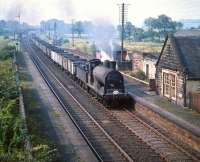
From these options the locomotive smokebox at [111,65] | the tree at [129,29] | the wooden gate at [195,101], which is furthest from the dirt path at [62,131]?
the tree at [129,29]

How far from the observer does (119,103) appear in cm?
2694

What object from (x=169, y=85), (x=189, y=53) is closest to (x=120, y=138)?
(x=169, y=85)

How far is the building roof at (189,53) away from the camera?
2586 centimetres

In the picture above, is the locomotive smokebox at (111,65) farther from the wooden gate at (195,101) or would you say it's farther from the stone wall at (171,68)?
the wooden gate at (195,101)

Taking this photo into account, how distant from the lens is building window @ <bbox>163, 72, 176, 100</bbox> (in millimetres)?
27658

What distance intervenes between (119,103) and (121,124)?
4.57m

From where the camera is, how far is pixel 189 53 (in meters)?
27.0

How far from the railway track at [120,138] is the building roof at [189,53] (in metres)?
5.10

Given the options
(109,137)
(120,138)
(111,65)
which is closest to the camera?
(109,137)

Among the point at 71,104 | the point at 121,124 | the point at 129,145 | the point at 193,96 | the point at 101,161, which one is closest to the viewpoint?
the point at 101,161

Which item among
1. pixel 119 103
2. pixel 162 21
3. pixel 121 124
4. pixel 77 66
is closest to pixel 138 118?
pixel 121 124

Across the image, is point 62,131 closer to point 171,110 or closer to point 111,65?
point 171,110

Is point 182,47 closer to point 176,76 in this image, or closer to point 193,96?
point 176,76

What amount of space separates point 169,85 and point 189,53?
2.85 m
